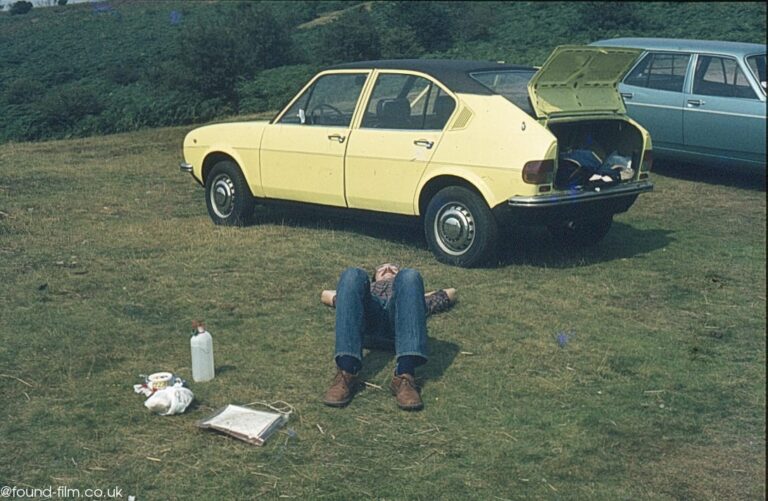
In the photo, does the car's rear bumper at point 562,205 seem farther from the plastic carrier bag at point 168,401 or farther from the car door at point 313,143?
the plastic carrier bag at point 168,401

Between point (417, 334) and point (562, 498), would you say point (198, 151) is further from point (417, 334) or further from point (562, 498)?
point (562, 498)

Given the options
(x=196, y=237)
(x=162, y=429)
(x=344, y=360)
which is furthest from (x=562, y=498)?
(x=196, y=237)

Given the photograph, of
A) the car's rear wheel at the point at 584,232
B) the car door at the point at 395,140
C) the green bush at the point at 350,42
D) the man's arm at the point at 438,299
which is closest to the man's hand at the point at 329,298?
the man's arm at the point at 438,299

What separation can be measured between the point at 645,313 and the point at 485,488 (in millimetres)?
3232

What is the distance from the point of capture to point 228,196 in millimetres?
10078

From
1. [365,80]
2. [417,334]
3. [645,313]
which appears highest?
[365,80]

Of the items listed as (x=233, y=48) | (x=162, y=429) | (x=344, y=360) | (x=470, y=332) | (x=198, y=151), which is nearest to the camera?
(x=162, y=429)

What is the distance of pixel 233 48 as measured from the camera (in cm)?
2472

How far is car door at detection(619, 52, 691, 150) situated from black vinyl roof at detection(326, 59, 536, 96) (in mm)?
4437

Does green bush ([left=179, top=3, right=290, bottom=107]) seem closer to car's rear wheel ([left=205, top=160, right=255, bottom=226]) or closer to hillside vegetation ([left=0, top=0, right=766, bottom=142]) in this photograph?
hillside vegetation ([left=0, top=0, right=766, bottom=142])

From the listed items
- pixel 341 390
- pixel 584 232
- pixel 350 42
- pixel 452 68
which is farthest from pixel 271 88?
pixel 341 390

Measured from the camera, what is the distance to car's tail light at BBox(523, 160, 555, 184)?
782 cm

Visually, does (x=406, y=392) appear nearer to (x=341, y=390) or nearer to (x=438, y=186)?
(x=341, y=390)

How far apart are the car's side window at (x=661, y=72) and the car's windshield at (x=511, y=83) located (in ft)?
16.1
